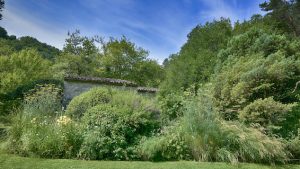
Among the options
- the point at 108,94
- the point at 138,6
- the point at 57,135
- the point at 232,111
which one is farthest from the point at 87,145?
the point at 138,6

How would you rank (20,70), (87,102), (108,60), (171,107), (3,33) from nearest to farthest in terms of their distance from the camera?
(171,107) < (87,102) < (20,70) < (108,60) < (3,33)

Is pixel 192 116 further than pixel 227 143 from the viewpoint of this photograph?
Yes

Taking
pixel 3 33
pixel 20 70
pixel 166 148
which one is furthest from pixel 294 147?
pixel 3 33

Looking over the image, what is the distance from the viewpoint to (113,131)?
7.25 meters

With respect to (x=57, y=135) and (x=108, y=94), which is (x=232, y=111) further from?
(x=57, y=135)

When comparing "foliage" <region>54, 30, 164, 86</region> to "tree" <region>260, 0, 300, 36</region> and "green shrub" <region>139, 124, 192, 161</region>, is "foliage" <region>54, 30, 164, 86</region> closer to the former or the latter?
"tree" <region>260, 0, 300, 36</region>

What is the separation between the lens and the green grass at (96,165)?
5.85 meters

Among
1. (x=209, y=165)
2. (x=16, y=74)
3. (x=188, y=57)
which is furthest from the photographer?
(x=16, y=74)

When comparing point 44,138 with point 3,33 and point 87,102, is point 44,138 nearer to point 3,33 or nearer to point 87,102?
point 87,102

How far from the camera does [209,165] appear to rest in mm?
6352

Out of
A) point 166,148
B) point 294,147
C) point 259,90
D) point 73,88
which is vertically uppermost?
point 73,88

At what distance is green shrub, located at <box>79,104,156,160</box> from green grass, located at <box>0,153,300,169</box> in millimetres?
446

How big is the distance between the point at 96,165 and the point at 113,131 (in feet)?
4.35

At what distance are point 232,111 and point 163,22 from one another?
5.47 metres
